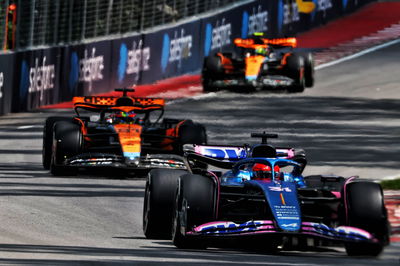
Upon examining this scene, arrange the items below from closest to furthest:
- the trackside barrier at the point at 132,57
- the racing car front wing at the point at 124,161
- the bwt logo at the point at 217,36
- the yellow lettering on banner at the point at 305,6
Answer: the racing car front wing at the point at 124,161
the trackside barrier at the point at 132,57
the bwt logo at the point at 217,36
the yellow lettering on banner at the point at 305,6

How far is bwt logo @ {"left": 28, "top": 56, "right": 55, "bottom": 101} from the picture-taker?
30.0 m

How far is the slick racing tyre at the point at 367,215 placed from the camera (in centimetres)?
1184

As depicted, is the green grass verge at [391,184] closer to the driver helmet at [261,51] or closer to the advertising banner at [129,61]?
the driver helmet at [261,51]

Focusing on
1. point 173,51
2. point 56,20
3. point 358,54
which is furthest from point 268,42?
point 358,54

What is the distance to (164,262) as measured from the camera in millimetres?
11102

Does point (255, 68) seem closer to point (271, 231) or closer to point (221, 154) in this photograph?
point (221, 154)

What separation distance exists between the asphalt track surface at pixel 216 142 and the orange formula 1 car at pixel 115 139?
12.7 inches

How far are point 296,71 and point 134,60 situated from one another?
15.9 feet

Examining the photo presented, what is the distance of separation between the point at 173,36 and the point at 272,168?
22872mm

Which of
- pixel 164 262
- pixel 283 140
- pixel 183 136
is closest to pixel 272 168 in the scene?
pixel 164 262

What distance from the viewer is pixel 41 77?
30.3 meters

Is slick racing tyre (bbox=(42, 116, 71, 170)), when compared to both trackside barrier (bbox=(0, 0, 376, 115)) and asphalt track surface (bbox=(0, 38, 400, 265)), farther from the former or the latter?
trackside barrier (bbox=(0, 0, 376, 115))

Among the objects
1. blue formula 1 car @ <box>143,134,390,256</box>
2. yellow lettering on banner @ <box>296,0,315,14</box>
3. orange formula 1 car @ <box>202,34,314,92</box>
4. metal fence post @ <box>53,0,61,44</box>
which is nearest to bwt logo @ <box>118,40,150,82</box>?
metal fence post @ <box>53,0,61,44</box>

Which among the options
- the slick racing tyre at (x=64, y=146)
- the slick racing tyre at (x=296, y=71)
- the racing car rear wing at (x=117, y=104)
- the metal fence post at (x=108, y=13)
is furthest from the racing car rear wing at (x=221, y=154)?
the metal fence post at (x=108, y=13)
